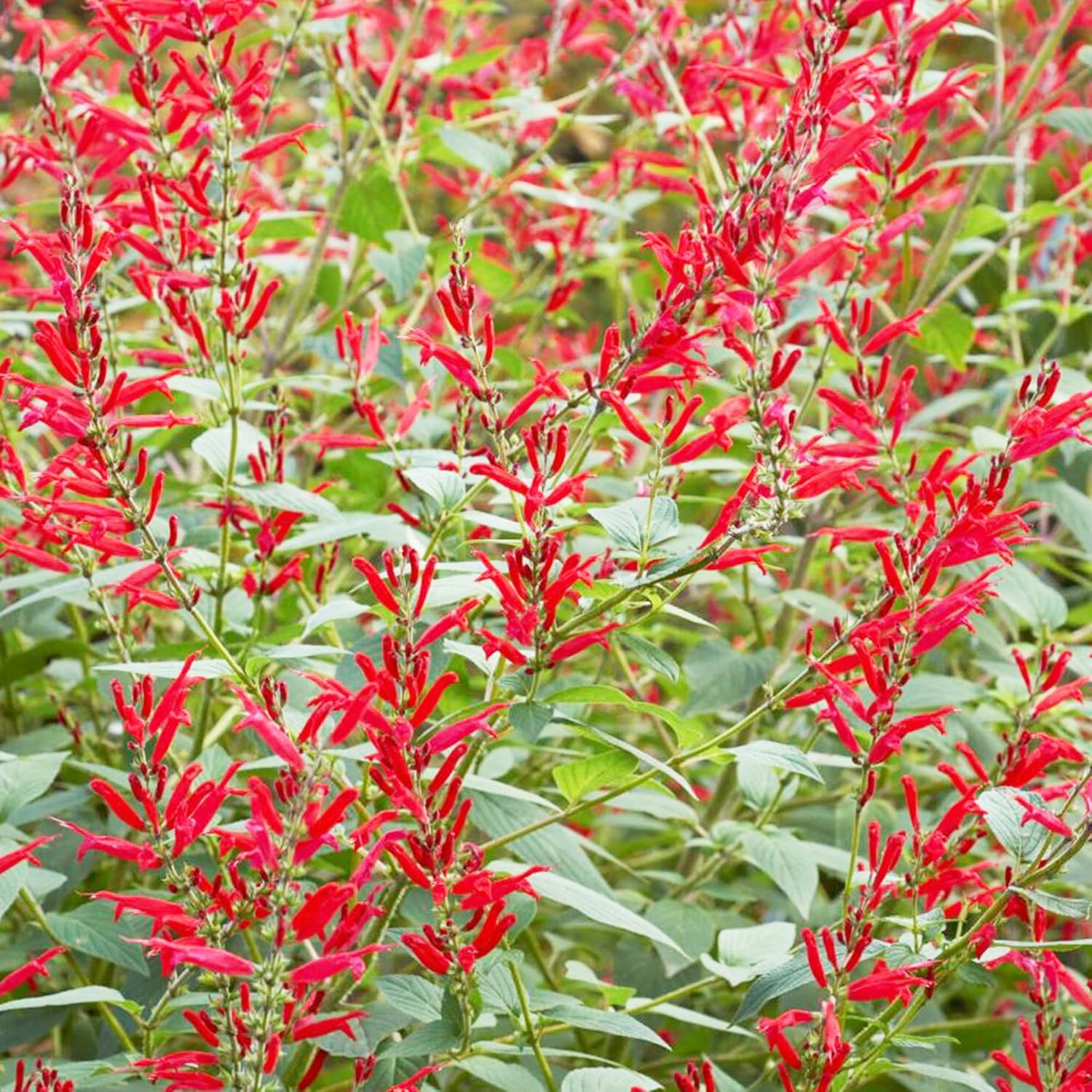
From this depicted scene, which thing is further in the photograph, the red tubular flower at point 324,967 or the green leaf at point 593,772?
the green leaf at point 593,772

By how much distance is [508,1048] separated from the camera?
1.52m

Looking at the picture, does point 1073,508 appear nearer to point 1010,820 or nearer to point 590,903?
point 1010,820

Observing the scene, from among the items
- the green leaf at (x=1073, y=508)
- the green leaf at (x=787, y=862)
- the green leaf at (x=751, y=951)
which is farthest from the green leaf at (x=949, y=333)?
the green leaf at (x=751, y=951)

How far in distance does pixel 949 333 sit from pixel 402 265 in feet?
3.10

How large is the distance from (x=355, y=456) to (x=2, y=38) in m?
1.08

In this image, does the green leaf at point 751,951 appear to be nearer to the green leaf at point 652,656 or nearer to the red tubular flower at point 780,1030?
the red tubular flower at point 780,1030

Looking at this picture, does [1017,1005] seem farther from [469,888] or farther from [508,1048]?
[469,888]

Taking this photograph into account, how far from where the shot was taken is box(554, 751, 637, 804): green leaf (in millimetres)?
1555

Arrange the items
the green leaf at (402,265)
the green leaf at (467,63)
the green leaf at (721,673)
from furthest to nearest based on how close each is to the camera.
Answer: the green leaf at (467,63)
the green leaf at (402,265)
the green leaf at (721,673)

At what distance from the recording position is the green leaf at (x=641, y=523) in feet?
4.88

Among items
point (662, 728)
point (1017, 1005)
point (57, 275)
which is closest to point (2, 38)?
point (57, 275)

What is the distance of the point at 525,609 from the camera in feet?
4.63

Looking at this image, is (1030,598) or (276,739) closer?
(276,739)

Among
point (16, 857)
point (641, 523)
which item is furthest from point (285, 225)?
point (16, 857)
